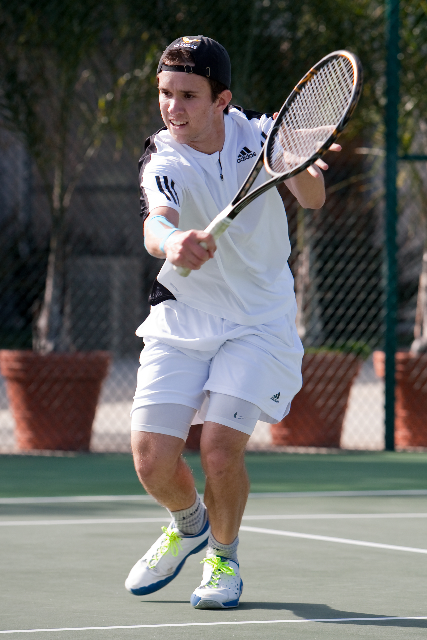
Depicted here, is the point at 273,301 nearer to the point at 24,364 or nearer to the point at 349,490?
the point at 349,490

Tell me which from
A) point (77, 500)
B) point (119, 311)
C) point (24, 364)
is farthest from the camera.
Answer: point (119, 311)

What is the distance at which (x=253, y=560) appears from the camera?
15.1 ft

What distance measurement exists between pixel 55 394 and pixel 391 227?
2.53 meters

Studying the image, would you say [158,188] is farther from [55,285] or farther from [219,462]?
[55,285]

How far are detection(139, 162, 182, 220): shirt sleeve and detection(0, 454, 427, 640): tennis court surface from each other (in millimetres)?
1202

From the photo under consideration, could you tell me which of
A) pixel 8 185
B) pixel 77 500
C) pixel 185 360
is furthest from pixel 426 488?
pixel 8 185

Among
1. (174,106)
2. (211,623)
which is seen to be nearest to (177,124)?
(174,106)

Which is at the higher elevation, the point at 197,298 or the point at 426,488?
the point at 197,298

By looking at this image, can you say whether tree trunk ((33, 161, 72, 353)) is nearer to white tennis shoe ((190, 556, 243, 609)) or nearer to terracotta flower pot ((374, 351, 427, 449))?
terracotta flower pot ((374, 351, 427, 449))

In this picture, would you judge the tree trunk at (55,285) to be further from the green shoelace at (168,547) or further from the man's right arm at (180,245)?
the man's right arm at (180,245)

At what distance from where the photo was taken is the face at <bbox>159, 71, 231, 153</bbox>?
371 cm

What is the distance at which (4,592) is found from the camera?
13.0 feet

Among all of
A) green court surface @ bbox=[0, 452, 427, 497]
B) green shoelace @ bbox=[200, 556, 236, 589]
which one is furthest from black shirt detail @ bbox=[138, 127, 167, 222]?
green court surface @ bbox=[0, 452, 427, 497]

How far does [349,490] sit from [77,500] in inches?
59.4
